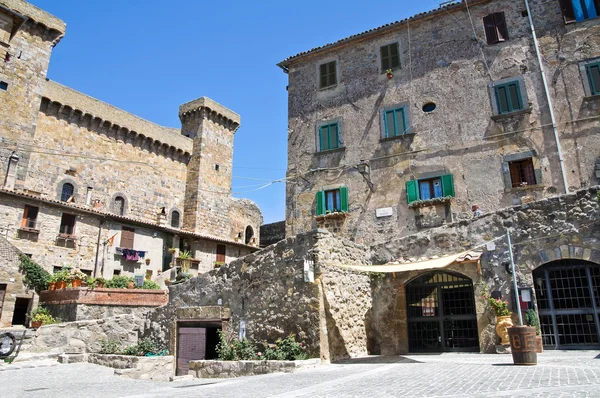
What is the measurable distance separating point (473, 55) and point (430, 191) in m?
5.86

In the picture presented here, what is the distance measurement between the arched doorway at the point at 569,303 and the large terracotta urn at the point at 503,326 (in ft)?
3.21

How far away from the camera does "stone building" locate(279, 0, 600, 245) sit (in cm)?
1611

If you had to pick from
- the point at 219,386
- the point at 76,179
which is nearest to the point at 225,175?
the point at 76,179

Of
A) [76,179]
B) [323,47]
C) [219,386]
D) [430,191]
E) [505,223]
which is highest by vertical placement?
[323,47]

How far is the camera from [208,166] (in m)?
35.1

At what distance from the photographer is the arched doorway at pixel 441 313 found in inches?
460

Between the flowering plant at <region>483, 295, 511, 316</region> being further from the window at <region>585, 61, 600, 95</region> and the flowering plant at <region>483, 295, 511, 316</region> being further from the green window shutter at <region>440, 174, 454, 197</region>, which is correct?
the window at <region>585, 61, 600, 95</region>

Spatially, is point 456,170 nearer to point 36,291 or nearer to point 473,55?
point 473,55

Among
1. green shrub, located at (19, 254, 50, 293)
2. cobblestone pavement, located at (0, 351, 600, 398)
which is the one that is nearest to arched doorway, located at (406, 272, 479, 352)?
cobblestone pavement, located at (0, 351, 600, 398)

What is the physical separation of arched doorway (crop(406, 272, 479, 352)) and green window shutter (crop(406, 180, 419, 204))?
216 inches

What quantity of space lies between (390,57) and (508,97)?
5250mm

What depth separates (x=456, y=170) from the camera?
17.1m

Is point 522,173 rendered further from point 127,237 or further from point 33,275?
point 33,275

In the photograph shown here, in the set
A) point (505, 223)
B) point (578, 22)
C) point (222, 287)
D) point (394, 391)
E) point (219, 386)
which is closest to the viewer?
point (394, 391)
